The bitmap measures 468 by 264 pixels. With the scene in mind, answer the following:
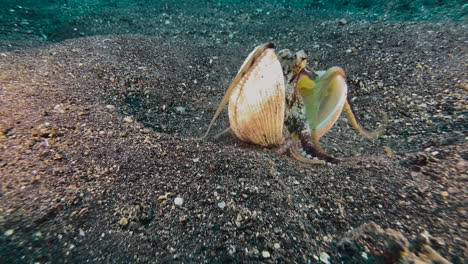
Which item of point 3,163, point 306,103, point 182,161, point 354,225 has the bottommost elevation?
point 3,163

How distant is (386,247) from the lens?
1115mm

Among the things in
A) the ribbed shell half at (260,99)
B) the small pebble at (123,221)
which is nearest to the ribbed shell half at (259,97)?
the ribbed shell half at (260,99)

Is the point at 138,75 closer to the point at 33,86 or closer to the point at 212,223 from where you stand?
the point at 33,86

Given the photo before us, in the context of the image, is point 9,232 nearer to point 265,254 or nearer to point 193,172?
point 193,172

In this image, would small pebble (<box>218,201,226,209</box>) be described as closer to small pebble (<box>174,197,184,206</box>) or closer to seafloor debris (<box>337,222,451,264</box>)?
small pebble (<box>174,197,184,206</box>)

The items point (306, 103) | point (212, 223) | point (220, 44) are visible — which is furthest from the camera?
point (220, 44)

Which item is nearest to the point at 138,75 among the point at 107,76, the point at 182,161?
the point at 107,76

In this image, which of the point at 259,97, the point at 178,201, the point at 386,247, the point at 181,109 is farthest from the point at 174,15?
the point at 386,247

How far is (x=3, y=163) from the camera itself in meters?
1.39

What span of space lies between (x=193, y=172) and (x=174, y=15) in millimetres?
4899

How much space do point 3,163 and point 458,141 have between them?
3.03m

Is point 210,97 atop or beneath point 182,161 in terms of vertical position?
atop

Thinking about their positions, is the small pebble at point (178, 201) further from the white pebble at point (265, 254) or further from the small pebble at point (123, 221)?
the white pebble at point (265, 254)

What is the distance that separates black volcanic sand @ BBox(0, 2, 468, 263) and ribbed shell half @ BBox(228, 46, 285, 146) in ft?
0.66
